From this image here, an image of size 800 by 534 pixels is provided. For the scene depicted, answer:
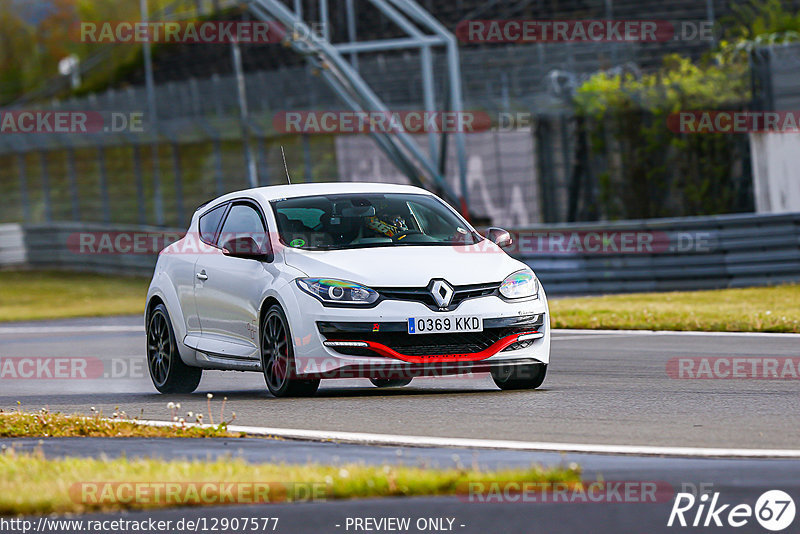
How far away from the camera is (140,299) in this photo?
30.5 m

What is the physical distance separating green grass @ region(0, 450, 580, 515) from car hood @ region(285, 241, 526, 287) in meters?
3.22

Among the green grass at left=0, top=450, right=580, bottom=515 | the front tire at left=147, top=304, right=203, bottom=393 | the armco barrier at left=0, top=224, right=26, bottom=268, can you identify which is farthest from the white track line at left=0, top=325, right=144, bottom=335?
the armco barrier at left=0, top=224, right=26, bottom=268

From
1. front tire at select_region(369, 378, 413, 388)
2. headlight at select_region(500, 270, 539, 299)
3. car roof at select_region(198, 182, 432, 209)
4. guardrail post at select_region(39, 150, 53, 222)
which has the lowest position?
front tire at select_region(369, 378, 413, 388)

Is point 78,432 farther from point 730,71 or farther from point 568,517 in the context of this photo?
point 730,71

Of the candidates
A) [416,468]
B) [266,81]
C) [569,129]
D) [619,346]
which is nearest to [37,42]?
[266,81]

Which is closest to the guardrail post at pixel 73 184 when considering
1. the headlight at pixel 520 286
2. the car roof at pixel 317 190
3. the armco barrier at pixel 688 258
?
the armco barrier at pixel 688 258

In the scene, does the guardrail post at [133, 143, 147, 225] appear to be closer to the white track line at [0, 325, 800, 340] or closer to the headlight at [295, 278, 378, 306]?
the white track line at [0, 325, 800, 340]

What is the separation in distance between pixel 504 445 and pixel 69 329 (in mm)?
15037

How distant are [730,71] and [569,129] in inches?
199

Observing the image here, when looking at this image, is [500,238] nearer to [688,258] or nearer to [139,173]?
[688,258]

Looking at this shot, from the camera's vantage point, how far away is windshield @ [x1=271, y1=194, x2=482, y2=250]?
11219mm

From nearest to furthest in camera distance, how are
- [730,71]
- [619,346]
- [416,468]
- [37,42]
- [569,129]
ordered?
[416,468] < [619,346] < [730,71] < [569,129] < [37,42]

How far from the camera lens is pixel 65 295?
32531 mm

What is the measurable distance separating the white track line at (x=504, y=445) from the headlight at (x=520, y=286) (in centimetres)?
222
